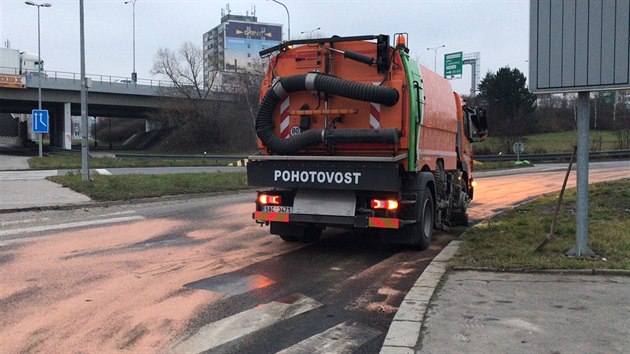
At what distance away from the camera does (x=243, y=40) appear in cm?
12144

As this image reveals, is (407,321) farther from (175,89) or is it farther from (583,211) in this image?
(175,89)

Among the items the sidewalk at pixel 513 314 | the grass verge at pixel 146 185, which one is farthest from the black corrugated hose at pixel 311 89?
the grass verge at pixel 146 185

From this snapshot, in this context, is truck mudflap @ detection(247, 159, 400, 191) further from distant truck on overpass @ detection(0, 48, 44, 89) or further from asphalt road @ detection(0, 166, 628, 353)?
distant truck on overpass @ detection(0, 48, 44, 89)

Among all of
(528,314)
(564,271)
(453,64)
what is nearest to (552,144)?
(453,64)

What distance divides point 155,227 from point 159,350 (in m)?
7.06

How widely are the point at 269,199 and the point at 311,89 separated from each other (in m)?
1.95

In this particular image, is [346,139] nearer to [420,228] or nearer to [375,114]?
[375,114]

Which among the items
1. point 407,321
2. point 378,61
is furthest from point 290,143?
point 407,321

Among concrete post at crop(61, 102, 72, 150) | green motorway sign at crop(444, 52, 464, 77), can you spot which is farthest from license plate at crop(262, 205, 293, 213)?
concrete post at crop(61, 102, 72, 150)

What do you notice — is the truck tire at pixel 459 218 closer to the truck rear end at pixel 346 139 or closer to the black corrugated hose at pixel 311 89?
the truck rear end at pixel 346 139

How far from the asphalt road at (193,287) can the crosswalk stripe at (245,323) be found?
0.01 metres

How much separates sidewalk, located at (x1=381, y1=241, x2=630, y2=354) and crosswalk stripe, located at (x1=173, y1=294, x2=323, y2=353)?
1171mm

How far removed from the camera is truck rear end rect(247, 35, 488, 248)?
801 centimetres

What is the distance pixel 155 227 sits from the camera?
11219mm
